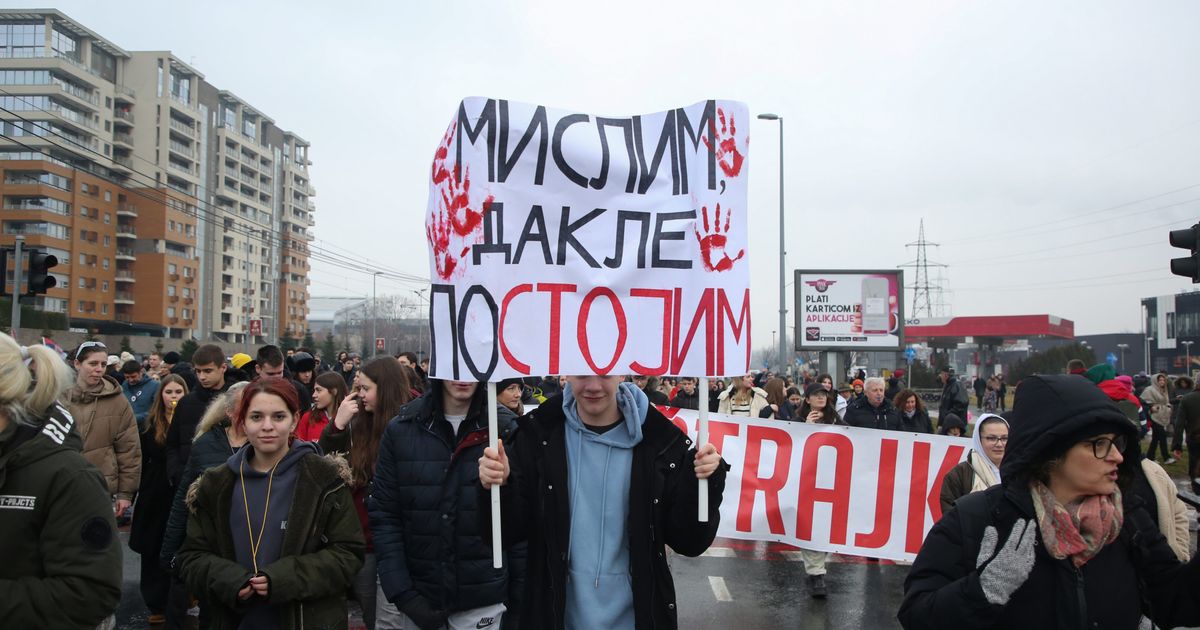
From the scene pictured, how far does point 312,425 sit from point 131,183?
90.1 meters

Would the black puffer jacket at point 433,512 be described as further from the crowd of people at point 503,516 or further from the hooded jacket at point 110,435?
the hooded jacket at point 110,435

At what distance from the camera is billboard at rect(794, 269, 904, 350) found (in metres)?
22.8

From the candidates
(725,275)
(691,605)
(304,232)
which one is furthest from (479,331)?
(304,232)

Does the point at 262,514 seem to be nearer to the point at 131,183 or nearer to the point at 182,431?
the point at 182,431

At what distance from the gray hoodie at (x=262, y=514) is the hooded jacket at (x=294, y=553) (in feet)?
0.05

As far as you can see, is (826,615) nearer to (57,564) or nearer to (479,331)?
(479,331)

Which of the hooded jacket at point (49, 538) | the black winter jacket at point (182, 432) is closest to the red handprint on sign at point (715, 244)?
the hooded jacket at point (49, 538)

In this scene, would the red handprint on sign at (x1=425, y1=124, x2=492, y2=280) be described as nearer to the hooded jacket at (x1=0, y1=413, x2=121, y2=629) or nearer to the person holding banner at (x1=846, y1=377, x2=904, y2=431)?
the hooded jacket at (x1=0, y1=413, x2=121, y2=629)

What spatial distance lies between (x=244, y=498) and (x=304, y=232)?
122 metres

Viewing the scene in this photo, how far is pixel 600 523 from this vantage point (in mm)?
3328

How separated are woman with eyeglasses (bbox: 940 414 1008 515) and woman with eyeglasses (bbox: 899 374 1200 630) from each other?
8.62ft

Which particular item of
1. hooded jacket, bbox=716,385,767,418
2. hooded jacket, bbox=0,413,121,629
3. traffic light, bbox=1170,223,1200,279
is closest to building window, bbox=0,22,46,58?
hooded jacket, bbox=716,385,767,418

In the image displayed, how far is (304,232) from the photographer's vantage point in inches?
4678

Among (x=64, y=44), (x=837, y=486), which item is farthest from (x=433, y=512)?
(x=64, y=44)
